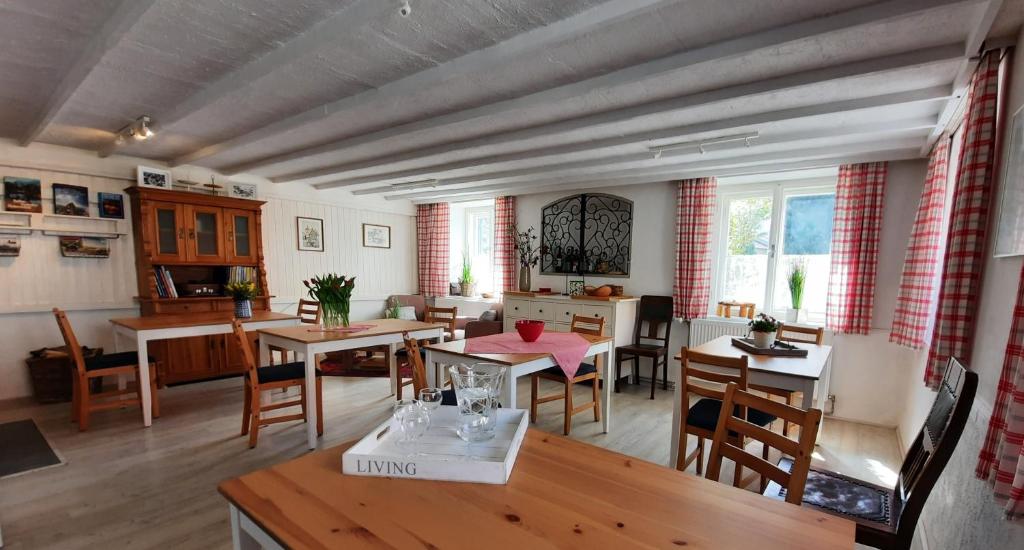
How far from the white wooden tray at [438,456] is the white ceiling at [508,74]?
59.3 inches

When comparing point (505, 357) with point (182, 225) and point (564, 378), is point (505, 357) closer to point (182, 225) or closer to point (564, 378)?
point (564, 378)

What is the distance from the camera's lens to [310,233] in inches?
223

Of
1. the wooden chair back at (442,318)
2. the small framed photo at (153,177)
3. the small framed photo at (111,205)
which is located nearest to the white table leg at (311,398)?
the wooden chair back at (442,318)

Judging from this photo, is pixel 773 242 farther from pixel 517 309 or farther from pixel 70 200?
pixel 70 200

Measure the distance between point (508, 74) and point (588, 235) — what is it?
3266mm

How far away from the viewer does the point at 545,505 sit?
0.98 meters

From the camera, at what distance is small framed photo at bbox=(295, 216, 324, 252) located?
5574mm

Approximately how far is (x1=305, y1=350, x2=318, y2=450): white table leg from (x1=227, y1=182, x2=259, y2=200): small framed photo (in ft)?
9.43

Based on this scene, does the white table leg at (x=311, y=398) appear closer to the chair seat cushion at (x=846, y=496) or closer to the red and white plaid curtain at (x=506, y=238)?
the chair seat cushion at (x=846, y=496)

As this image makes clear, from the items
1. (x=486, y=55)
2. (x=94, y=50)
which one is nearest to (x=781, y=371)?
(x=486, y=55)

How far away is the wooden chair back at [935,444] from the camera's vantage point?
126 cm

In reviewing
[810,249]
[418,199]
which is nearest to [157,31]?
[418,199]

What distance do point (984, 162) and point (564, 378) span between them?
8.00 feet

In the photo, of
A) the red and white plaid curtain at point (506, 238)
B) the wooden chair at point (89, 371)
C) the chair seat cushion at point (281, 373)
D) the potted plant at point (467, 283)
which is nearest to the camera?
the chair seat cushion at point (281, 373)
